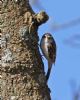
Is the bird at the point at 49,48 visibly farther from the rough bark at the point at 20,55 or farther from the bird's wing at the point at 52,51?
the rough bark at the point at 20,55

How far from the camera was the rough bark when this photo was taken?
3369 millimetres

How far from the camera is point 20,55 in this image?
11.3 feet

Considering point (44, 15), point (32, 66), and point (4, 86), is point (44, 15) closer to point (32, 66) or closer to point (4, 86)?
point (32, 66)

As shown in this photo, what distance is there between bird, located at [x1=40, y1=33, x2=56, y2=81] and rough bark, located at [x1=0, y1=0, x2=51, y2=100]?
0.49 m

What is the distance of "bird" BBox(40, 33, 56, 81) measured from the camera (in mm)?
4153

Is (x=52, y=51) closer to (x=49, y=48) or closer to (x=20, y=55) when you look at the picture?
(x=49, y=48)

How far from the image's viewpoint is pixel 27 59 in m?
3.47

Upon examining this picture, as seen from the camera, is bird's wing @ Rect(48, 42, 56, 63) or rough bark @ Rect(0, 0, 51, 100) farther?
bird's wing @ Rect(48, 42, 56, 63)

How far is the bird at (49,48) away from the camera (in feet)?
13.6

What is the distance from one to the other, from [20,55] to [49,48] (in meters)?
0.81

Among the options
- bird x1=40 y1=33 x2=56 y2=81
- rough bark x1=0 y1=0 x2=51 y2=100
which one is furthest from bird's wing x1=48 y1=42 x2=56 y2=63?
rough bark x1=0 y1=0 x2=51 y2=100

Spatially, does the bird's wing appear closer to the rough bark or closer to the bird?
the bird

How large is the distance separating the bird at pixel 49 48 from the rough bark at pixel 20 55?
0.49 meters

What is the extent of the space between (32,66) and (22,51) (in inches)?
4.9
